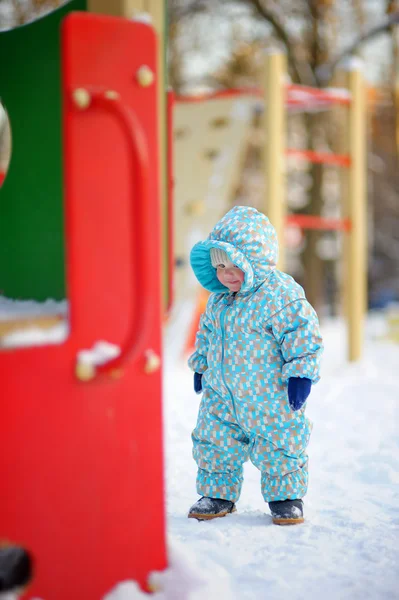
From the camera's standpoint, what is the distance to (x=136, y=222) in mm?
1478

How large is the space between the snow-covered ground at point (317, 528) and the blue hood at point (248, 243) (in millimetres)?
748

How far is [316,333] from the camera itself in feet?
6.79

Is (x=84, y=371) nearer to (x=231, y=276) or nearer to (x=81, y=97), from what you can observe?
(x=81, y=97)

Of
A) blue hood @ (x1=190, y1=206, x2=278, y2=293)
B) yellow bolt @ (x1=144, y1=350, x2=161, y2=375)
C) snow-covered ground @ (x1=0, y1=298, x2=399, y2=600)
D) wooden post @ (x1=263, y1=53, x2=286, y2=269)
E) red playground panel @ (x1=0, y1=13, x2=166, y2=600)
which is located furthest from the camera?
wooden post @ (x1=263, y1=53, x2=286, y2=269)

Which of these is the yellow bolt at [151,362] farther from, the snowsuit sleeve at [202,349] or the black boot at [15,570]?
the snowsuit sleeve at [202,349]

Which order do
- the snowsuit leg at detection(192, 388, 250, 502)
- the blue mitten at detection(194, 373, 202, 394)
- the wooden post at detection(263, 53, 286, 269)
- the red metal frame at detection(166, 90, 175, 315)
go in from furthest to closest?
the wooden post at detection(263, 53, 286, 269), the blue mitten at detection(194, 373, 202, 394), the snowsuit leg at detection(192, 388, 250, 502), the red metal frame at detection(166, 90, 175, 315)

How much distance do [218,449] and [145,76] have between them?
123 centimetres

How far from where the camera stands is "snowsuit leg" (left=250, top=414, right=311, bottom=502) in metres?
2.14

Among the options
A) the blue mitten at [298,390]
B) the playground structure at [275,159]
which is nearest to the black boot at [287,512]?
the blue mitten at [298,390]

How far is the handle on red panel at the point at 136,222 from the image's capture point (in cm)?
141

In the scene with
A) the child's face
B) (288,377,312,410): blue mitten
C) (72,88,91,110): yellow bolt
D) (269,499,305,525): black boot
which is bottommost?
(269,499,305,525): black boot

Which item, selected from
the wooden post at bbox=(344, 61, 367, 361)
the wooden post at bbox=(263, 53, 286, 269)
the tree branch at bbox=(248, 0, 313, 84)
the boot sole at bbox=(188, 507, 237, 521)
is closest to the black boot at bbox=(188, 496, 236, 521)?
the boot sole at bbox=(188, 507, 237, 521)

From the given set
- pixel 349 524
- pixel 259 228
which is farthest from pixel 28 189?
pixel 349 524

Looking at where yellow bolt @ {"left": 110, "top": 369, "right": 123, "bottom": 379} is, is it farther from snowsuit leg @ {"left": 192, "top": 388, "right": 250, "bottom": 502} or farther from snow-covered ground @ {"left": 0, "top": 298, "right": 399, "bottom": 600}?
snowsuit leg @ {"left": 192, "top": 388, "right": 250, "bottom": 502}
